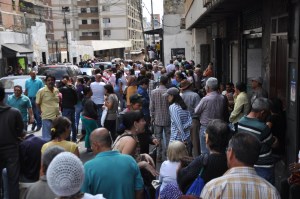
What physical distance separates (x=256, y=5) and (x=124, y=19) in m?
89.9

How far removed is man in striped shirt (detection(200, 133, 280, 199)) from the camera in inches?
118

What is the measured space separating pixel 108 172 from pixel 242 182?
1.33 metres

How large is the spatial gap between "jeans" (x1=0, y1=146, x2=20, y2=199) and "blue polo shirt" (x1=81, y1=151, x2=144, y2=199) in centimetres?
240

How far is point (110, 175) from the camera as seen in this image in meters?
3.83

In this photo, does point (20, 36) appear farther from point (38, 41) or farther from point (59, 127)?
point (59, 127)

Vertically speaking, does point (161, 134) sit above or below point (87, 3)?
below

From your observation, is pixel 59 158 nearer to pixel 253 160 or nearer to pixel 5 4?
pixel 253 160

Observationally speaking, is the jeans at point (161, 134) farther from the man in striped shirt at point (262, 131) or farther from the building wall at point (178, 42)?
the building wall at point (178, 42)

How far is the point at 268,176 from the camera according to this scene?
17.4 feet

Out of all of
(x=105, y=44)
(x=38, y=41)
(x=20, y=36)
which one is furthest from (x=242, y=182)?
(x=105, y=44)

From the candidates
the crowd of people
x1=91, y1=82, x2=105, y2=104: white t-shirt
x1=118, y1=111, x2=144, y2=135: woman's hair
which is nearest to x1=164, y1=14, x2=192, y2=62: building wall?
x1=91, y1=82, x2=105, y2=104: white t-shirt

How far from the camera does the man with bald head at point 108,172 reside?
382 cm

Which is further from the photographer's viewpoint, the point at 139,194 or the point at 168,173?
the point at 168,173

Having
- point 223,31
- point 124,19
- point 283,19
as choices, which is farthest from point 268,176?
point 124,19
